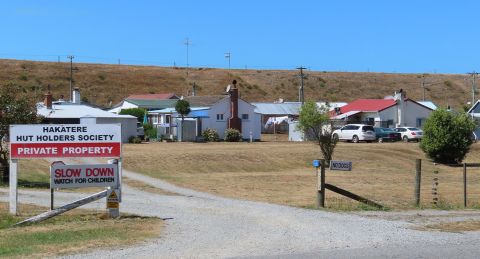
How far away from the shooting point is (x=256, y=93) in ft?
403

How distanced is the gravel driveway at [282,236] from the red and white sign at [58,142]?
1852 mm

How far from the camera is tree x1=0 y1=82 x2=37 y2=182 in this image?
25984 millimetres

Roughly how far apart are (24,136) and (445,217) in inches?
389

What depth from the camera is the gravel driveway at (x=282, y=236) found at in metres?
11.0

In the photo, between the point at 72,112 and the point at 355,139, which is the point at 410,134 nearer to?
the point at 355,139

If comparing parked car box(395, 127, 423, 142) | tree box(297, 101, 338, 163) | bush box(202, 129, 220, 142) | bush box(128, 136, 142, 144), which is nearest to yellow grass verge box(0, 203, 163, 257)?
tree box(297, 101, 338, 163)

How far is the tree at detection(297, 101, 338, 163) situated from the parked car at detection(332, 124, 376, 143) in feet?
47.1

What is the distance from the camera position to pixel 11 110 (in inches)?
1024

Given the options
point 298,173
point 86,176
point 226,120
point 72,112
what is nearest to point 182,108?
point 226,120

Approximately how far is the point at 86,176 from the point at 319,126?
99.1ft

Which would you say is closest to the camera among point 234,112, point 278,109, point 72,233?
point 72,233

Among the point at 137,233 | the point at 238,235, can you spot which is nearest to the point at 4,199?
the point at 137,233

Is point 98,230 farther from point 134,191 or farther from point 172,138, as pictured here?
point 172,138

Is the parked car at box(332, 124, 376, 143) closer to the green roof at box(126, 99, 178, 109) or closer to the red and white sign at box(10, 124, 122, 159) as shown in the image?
the green roof at box(126, 99, 178, 109)
